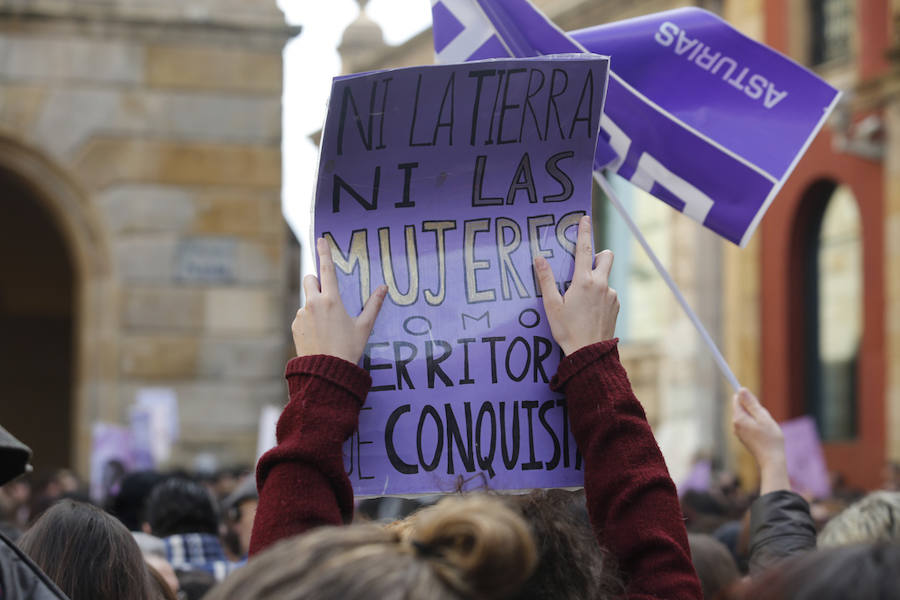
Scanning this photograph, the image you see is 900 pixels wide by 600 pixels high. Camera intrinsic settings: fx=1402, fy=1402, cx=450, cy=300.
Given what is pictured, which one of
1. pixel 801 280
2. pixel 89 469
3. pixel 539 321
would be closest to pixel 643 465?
pixel 539 321

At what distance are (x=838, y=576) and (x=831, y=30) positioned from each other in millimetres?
19343

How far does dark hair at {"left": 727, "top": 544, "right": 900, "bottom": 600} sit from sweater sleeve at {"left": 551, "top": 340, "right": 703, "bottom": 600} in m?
0.81

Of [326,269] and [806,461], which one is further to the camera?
[806,461]

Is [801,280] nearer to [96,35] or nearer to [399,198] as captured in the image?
[96,35]

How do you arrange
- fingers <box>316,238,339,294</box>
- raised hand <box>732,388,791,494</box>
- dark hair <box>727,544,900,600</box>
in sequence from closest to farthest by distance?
dark hair <box>727,544,900,600</box>, fingers <box>316,238,339,294</box>, raised hand <box>732,388,791,494</box>

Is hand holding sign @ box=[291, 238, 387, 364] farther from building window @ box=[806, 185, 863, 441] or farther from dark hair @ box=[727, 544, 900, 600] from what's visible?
building window @ box=[806, 185, 863, 441]

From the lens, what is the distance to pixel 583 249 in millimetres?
2785

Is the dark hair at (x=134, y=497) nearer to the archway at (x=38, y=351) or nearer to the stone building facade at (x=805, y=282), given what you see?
the stone building facade at (x=805, y=282)

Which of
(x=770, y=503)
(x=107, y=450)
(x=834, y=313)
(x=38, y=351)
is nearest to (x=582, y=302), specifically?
(x=770, y=503)

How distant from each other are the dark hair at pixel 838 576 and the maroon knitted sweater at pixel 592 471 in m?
0.82

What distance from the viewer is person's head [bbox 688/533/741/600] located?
13.9 ft

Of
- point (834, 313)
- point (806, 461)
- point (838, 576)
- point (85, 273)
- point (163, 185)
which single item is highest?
point (163, 185)

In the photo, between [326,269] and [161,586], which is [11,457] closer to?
[326,269]

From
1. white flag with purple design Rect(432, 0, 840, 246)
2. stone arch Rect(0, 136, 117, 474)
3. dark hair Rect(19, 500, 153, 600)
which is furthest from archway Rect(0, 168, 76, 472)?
dark hair Rect(19, 500, 153, 600)
